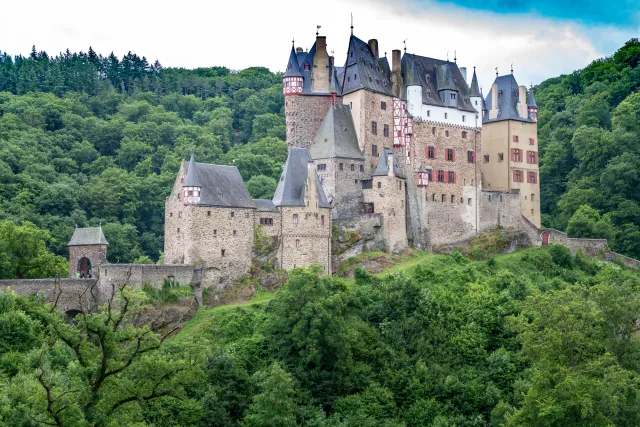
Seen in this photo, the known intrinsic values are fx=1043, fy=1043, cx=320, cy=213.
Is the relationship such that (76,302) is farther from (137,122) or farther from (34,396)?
(137,122)

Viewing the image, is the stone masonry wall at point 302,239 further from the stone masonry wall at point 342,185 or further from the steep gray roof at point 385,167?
the steep gray roof at point 385,167

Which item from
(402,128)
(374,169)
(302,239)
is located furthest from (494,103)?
(302,239)

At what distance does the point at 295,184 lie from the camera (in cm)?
6438

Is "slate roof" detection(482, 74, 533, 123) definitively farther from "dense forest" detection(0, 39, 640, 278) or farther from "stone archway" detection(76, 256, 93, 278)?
"stone archway" detection(76, 256, 93, 278)

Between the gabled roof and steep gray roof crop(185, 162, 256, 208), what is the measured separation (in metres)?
9.78

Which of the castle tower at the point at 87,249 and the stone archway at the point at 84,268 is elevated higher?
Answer: the castle tower at the point at 87,249

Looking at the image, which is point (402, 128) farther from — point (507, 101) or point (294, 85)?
point (507, 101)

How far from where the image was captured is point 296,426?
49.7m

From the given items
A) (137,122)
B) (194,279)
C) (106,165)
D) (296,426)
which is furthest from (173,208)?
(137,122)

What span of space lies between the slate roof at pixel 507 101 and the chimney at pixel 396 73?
835 cm

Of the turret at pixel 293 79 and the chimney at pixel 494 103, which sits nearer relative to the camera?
the turret at pixel 293 79

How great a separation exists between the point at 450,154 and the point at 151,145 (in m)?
37.2

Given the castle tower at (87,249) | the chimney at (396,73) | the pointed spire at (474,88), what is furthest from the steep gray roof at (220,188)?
the pointed spire at (474,88)

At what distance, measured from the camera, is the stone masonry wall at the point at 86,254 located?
62.2 metres
